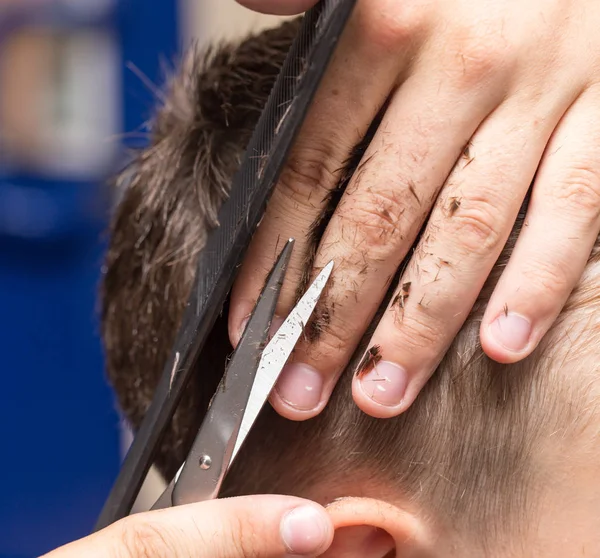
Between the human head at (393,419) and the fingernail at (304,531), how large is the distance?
0.10 m

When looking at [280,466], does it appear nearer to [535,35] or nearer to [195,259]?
[195,259]

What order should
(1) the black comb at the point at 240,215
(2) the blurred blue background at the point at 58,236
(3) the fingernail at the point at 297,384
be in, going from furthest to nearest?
(2) the blurred blue background at the point at 58,236 → (3) the fingernail at the point at 297,384 → (1) the black comb at the point at 240,215

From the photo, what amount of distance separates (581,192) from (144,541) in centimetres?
48

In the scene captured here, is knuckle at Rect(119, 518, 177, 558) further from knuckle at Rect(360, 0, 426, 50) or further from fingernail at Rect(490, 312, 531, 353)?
knuckle at Rect(360, 0, 426, 50)

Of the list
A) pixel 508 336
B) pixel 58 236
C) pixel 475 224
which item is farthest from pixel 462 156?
pixel 58 236

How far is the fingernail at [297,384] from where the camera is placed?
72 centimetres

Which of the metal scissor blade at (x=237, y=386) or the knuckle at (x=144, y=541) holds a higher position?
the metal scissor blade at (x=237, y=386)

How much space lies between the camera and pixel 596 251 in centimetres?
72

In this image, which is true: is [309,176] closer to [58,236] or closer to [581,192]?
[581,192]

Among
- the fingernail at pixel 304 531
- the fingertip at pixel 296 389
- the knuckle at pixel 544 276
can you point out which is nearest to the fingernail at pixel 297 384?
the fingertip at pixel 296 389

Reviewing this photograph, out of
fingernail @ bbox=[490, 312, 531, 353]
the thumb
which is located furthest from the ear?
the thumb

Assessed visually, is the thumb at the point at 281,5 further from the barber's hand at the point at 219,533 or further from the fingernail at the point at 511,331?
the barber's hand at the point at 219,533

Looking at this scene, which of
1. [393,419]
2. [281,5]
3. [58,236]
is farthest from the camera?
[58,236]

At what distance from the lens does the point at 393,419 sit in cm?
77
